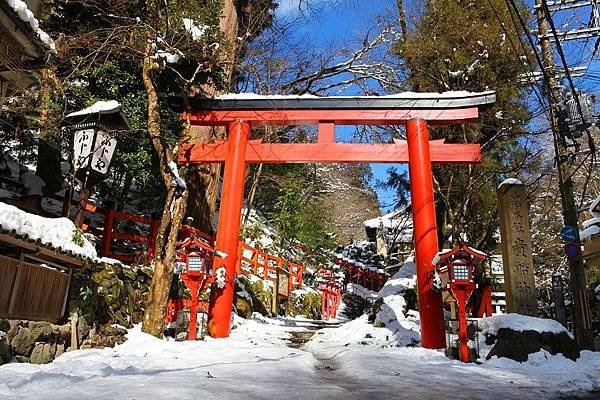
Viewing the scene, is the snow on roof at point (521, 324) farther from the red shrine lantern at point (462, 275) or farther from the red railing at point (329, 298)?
the red railing at point (329, 298)

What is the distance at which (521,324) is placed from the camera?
703cm

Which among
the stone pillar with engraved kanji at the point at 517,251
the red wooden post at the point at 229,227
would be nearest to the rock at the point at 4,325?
the red wooden post at the point at 229,227

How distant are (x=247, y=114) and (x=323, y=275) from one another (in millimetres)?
14254

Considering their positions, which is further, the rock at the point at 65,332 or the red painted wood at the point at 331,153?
the red painted wood at the point at 331,153

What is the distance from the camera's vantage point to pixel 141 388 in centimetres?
371

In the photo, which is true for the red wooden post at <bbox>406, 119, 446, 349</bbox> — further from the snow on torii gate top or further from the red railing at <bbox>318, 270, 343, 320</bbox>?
the red railing at <bbox>318, 270, 343, 320</bbox>

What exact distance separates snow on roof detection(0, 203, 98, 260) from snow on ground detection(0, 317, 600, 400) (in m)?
1.51

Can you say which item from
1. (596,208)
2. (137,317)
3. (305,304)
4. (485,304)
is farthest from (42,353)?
(305,304)

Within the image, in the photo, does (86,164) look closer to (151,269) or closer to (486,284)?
(151,269)

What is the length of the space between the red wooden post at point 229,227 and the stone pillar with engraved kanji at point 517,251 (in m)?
5.73

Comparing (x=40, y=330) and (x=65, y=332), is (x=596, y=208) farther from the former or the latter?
(x=40, y=330)

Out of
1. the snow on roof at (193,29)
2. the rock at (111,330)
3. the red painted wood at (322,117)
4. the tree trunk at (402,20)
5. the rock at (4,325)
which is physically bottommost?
the rock at (111,330)

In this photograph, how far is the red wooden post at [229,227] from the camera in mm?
9102

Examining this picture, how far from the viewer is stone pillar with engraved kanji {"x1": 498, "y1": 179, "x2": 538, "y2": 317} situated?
8.32 meters
